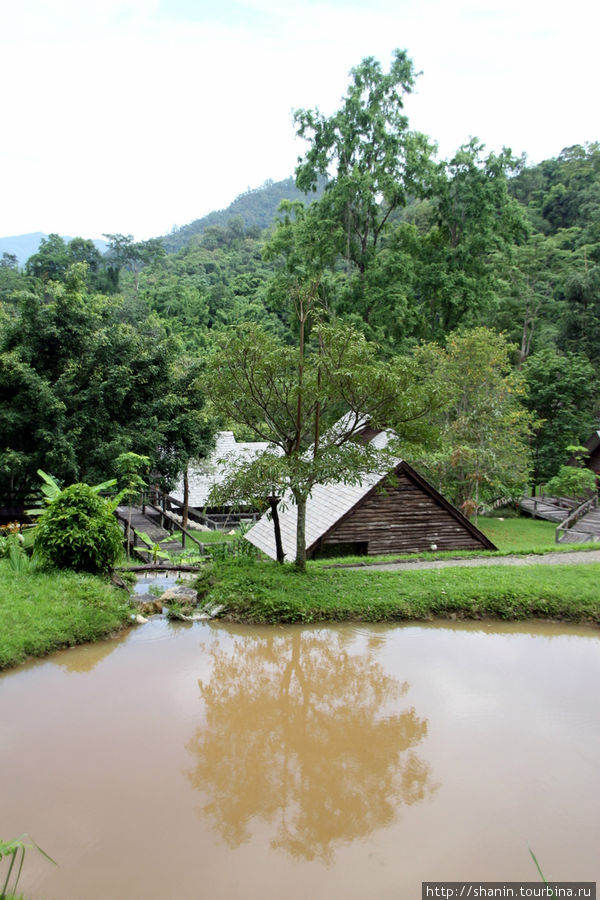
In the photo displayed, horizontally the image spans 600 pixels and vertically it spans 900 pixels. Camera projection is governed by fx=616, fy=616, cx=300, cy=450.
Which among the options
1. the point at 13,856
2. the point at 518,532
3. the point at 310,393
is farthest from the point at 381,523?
the point at 13,856

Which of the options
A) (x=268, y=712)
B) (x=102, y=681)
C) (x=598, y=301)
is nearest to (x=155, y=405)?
(x=102, y=681)

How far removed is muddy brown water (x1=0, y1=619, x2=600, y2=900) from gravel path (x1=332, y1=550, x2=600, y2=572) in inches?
147

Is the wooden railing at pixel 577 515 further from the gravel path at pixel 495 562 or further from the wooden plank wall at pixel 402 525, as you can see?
the wooden plank wall at pixel 402 525

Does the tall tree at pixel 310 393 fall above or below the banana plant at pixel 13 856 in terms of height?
above

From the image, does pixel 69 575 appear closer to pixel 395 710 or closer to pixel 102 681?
pixel 102 681

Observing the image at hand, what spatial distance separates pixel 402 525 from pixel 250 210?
126 metres

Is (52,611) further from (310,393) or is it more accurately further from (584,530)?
(584,530)

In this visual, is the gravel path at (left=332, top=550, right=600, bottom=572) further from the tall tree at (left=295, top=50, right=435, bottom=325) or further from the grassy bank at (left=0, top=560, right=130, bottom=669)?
the tall tree at (left=295, top=50, right=435, bottom=325)

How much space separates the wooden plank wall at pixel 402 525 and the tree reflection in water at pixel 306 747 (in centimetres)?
469

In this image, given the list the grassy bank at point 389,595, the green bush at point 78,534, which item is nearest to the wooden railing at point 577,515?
the grassy bank at point 389,595

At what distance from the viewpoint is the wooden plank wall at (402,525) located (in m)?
13.8

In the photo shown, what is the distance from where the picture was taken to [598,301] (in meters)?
32.9

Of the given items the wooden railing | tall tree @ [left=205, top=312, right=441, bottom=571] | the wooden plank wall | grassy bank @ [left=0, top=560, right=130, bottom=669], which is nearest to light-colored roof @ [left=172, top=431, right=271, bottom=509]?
the wooden plank wall

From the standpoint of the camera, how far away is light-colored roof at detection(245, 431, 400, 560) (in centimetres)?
1347
